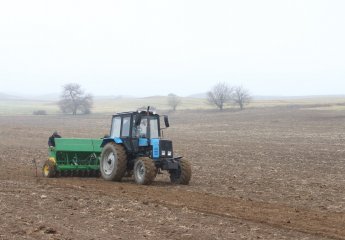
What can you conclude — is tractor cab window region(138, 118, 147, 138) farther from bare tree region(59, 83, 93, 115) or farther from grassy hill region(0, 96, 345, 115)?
bare tree region(59, 83, 93, 115)

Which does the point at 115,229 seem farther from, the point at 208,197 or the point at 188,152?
the point at 188,152

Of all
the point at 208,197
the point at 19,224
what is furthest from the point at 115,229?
the point at 208,197

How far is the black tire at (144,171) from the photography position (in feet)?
45.9

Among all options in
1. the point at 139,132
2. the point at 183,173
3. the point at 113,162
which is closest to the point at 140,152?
the point at 139,132

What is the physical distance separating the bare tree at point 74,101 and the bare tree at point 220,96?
21.4 metres

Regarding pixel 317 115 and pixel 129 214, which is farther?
pixel 317 115

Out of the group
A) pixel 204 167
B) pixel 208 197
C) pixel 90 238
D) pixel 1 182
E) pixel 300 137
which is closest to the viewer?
pixel 90 238

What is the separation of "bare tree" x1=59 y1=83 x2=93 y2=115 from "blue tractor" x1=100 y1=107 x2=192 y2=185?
76368mm

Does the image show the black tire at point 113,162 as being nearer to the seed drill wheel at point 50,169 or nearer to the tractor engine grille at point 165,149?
the tractor engine grille at point 165,149

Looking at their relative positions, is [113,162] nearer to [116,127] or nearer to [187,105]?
[116,127]

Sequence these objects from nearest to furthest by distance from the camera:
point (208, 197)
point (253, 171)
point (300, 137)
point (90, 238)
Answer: point (90, 238)
point (208, 197)
point (253, 171)
point (300, 137)

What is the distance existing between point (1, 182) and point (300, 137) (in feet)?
80.6

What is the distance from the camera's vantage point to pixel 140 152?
15.1 meters

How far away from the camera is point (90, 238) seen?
7.99m
